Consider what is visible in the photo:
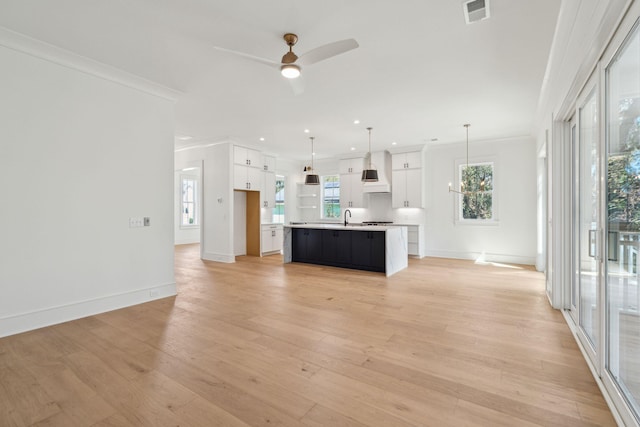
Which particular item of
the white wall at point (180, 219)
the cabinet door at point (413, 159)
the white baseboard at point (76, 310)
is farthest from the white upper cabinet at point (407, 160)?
the white wall at point (180, 219)

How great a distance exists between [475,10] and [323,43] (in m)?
1.39

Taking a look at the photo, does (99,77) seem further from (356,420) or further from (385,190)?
(385,190)

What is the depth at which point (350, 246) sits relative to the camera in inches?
243

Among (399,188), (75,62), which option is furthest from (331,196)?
(75,62)

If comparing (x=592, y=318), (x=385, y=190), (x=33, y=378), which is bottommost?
(x=33, y=378)

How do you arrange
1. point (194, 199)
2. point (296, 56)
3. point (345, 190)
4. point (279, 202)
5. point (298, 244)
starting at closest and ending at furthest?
point (296, 56) < point (298, 244) < point (345, 190) < point (279, 202) < point (194, 199)

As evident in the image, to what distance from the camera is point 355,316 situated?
11.3 feet

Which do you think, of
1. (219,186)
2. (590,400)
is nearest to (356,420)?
(590,400)

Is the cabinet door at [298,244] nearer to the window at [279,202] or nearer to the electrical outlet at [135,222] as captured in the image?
the window at [279,202]

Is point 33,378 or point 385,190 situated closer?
point 33,378

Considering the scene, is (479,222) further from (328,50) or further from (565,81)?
(328,50)

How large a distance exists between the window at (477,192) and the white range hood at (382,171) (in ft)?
6.00

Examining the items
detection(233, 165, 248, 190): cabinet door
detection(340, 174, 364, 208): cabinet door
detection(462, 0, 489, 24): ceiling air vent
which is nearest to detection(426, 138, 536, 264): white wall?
detection(340, 174, 364, 208): cabinet door

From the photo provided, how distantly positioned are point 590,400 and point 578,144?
239cm
